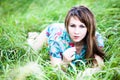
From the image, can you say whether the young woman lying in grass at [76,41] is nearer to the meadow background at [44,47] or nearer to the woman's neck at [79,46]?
the woman's neck at [79,46]

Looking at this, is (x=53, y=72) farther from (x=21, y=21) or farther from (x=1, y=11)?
(x=1, y=11)

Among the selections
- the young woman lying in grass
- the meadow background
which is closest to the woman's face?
the young woman lying in grass

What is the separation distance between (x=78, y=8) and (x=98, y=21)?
110cm

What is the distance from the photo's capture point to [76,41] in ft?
12.9

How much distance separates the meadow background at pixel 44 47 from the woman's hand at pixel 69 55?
0.73 ft

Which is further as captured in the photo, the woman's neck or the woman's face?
the woman's neck

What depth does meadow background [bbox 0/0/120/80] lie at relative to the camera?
3.49m

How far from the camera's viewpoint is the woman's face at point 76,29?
3.86 meters

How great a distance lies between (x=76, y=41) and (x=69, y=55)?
0.17 m

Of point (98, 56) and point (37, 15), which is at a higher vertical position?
point (37, 15)

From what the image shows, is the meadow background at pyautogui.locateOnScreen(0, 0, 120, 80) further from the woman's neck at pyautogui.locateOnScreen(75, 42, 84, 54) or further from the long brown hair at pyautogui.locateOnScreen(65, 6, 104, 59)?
the woman's neck at pyautogui.locateOnScreen(75, 42, 84, 54)

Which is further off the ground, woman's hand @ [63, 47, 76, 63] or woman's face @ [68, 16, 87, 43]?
woman's face @ [68, 16, 87, 43]

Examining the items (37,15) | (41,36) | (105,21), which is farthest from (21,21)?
(105,21)

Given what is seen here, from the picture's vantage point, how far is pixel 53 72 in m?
3.58
